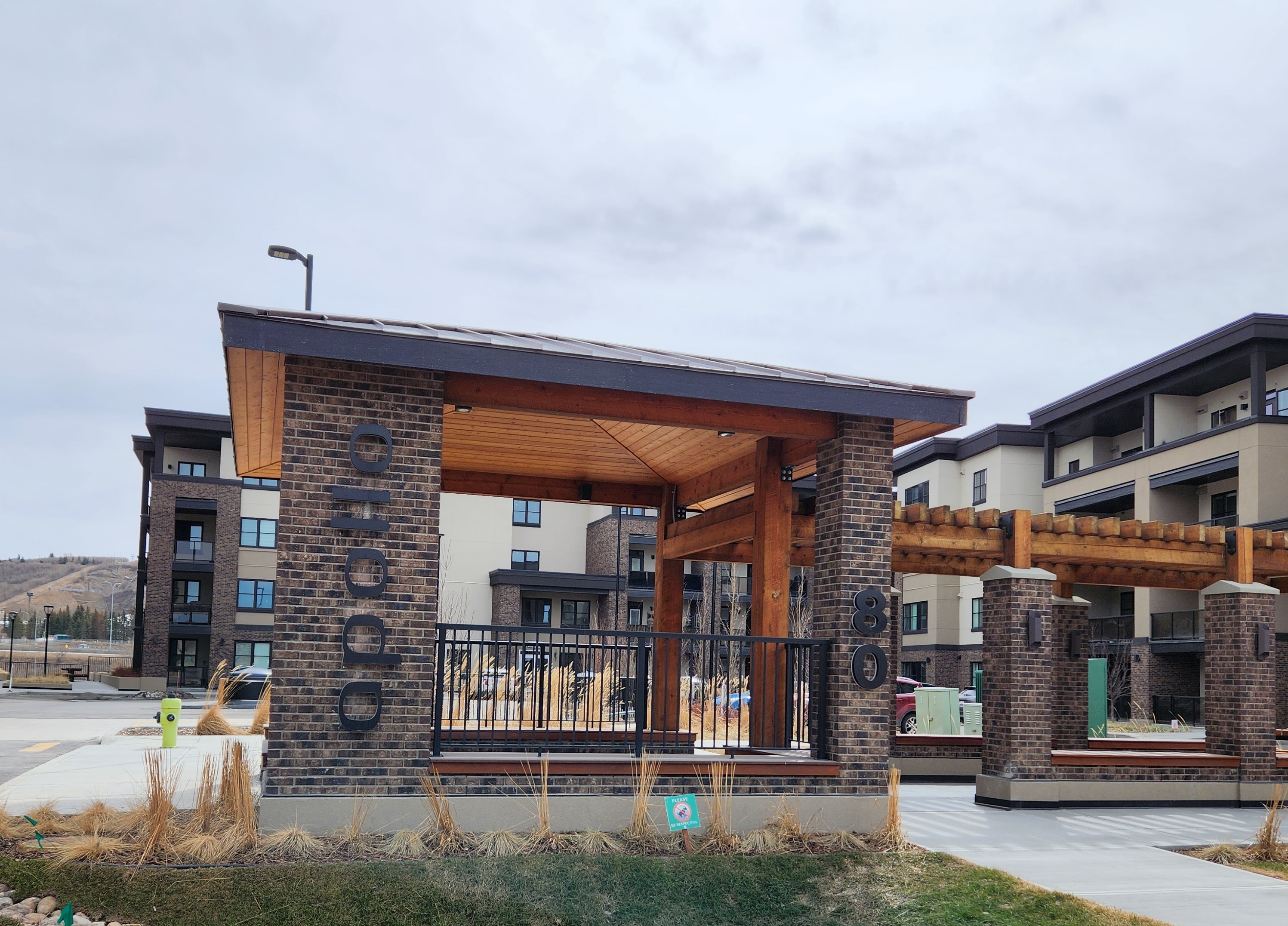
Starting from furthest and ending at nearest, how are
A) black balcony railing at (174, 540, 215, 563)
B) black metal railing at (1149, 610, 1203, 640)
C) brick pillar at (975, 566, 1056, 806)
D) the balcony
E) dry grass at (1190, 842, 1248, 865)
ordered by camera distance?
black balcony railing at (174, 540, 215, 563) < the balcony < black metal railing at (1149, 610, 1203, 640) < brick pillar at (975, 566, 1056, 806) < dry grass at (1190, 842, 1248, 865)

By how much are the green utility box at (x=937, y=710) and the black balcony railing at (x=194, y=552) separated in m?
36.4

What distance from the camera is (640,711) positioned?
9.70m

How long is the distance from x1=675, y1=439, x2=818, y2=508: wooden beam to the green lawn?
442 cm

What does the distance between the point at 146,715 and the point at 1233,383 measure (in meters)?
33.4

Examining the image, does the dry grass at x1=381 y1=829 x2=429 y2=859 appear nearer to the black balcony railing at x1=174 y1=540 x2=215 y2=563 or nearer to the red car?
the red car

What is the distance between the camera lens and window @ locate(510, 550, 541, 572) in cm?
5319

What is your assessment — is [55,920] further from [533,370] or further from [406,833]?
[533,370]

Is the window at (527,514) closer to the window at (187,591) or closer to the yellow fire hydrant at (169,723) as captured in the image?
the window at (187,591)

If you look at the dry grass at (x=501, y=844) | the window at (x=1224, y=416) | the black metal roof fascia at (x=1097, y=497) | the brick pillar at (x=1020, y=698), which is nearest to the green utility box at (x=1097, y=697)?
the brick pillar at (x=1020, y=698)

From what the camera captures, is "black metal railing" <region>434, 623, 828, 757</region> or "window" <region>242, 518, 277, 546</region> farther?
"window" <region>242, 518, 277, 546</region>

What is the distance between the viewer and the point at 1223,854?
411 inches

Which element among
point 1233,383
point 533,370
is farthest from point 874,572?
point 1233,383

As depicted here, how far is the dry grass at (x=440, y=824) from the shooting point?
28.7ft

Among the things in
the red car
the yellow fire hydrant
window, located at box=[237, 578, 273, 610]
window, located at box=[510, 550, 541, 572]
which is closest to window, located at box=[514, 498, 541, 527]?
window, located at box=[510, 550, 541, 572]
